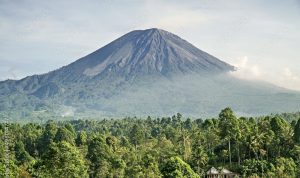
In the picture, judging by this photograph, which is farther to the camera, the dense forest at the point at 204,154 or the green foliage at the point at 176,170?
the dense forest at the point at 204,154

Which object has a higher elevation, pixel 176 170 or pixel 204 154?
pixel 204 154

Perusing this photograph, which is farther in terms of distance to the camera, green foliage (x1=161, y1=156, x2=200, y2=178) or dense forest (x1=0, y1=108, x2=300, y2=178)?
dense forest (x1=0, y1=108, x2=300, y2=178)

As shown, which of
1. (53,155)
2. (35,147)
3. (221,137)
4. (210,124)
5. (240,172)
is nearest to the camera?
→ (53,155)

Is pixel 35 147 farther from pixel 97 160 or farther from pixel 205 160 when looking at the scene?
pixel 205 160

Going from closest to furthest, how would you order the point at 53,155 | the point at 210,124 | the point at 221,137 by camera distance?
the point at 53,155 < the point at 221,137 < the point at 210,124

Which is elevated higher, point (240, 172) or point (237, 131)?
point (237, 131)

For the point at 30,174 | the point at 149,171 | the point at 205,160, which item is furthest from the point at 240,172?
the point at 30,174

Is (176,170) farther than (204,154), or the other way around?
(204,154)

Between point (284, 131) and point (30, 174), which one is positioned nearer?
point (30, 174)

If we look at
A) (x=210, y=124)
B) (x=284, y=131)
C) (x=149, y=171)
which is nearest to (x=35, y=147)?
(x=210, y=124)
